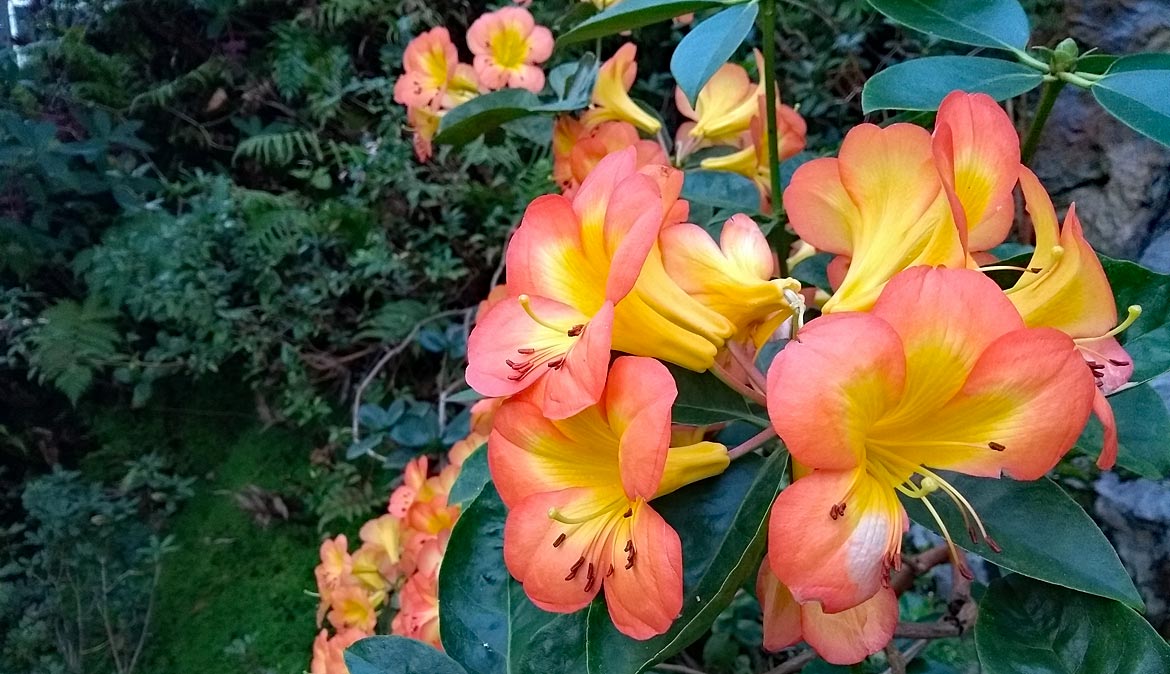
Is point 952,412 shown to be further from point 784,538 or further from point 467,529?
point 467,529

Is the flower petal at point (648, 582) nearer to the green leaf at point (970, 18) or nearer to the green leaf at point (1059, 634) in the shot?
the green leaf at point (1059, 634)

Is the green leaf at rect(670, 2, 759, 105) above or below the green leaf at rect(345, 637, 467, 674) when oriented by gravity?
above

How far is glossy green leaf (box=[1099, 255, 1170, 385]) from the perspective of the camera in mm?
487

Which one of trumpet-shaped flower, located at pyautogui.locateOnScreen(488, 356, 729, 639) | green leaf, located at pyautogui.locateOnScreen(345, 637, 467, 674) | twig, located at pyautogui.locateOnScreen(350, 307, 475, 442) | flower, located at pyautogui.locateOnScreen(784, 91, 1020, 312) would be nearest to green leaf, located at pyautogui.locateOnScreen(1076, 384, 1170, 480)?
flower, located at pyautogui.locateOnScreen(784, 91, 1020, 312)

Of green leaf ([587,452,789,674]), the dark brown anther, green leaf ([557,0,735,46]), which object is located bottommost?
green leaf ([587,452,789,674])

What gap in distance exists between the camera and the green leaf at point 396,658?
566 mm

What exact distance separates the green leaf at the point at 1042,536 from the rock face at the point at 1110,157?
896 millimetres

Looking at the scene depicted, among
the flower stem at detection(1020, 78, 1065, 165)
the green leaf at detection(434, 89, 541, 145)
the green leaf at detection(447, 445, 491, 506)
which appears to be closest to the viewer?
the flower stem at detection(1020, 78, 1065, 165)

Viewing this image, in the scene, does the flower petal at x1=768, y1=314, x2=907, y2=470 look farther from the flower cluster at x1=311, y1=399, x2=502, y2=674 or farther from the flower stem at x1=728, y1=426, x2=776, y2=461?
the flower cluster at x1=311, y1=399, x2=502, y2=674

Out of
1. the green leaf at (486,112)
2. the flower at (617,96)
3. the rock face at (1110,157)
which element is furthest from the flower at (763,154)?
the rock face at (1110,157)

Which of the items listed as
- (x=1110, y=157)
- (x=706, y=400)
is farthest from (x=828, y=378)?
(x=1110, y=157)

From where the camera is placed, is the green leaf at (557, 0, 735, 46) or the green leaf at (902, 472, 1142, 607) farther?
the green leaf at (557, 0, 735, 46)

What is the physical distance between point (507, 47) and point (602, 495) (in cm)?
87

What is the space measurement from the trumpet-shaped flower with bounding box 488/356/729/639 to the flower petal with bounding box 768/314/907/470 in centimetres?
5
